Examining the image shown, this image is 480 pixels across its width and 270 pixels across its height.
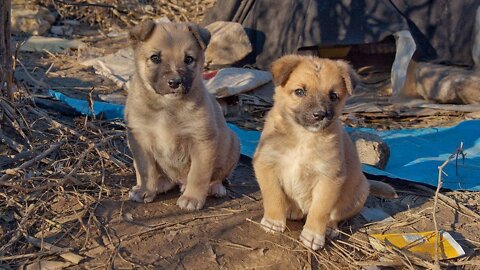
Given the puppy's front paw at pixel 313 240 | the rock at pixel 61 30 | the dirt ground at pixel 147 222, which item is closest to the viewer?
the dirt ground at pixel 147 222

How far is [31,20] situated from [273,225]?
8.60m

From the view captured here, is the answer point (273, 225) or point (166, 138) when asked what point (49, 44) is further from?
point (273, 225)

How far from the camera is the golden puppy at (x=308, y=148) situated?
4.06m

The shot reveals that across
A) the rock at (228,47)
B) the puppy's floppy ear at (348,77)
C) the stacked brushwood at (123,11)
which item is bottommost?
the stacked brushwood at (123,11)

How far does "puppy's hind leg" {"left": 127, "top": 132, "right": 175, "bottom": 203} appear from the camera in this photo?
4.58 meters

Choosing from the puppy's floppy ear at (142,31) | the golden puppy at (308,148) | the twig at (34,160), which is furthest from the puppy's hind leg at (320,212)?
the twig at (34,160)

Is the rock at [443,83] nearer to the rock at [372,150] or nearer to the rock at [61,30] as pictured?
the rock at [372,150]

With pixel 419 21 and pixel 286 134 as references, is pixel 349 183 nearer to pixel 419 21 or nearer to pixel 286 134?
pixel 286 134

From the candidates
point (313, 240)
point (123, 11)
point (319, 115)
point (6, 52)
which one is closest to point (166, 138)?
point (319, 115)

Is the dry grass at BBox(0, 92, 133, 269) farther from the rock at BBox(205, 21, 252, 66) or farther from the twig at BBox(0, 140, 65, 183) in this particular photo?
the rock at BBox(205, 21, 252, 66)

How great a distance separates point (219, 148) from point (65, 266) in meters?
1.49

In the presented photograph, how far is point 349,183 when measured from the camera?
433 cm

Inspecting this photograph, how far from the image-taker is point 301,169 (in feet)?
13.5

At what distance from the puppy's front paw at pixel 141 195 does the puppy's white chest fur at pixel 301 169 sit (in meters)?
1.10
